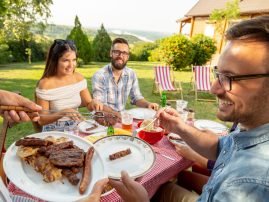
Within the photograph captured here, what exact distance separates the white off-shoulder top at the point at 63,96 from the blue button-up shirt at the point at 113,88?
0.33 metres

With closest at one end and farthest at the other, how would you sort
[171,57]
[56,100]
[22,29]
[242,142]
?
[242,142]
[56,100]
[171,57]
[22,29]

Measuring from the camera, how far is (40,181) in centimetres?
140

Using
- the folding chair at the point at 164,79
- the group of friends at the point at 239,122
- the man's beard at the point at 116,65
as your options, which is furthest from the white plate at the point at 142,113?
the folding chair at the point at 164,79

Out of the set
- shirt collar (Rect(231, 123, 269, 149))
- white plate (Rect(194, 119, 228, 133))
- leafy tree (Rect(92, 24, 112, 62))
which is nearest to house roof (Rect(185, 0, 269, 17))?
leafy tree (Rect(92, 24, 112, 62))

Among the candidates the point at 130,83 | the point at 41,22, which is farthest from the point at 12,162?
the point at 41,22

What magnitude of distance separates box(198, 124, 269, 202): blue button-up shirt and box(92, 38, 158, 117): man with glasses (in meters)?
2.76

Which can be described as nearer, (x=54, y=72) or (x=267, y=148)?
(x=267, y=148)

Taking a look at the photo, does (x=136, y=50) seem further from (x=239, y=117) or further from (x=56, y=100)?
(x=239, y=117)

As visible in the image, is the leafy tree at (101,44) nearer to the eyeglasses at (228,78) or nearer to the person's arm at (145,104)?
the person's arm at (145,104)

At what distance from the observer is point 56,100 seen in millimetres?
3459

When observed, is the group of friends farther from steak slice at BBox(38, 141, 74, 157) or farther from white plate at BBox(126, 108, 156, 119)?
white plate at BBox(126, 108, 156, 119)

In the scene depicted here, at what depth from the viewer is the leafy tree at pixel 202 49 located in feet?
54.3

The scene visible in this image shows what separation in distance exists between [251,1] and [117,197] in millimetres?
22304

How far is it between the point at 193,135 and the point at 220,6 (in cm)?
2292
